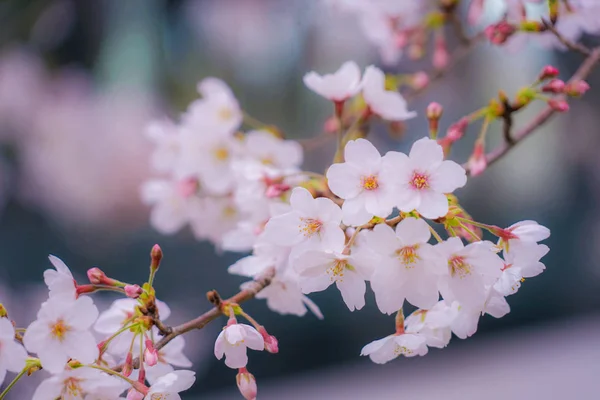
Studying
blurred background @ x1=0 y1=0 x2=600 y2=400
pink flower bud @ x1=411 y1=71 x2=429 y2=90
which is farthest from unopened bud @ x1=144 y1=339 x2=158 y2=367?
blurred background @ x1=0 y1=0 x2=600 y2=400

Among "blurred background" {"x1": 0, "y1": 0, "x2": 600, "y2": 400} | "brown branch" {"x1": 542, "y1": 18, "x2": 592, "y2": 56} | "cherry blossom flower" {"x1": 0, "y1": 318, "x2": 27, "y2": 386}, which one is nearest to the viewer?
"cherry blossom flower" {"x1": 0, "y1": 318, "x2": 27, "y2": 386}

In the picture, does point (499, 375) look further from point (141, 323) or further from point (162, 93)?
point (141, 323)

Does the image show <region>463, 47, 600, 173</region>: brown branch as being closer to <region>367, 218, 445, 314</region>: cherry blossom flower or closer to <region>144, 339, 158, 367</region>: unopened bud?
<region>367, 218, 445, 314</region>: cherry blossom flower

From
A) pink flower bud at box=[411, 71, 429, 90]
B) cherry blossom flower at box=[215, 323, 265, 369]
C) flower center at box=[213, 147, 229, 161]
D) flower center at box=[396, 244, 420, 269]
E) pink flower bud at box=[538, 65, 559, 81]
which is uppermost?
pink flower bud at box=[411, 71, 429, 90]

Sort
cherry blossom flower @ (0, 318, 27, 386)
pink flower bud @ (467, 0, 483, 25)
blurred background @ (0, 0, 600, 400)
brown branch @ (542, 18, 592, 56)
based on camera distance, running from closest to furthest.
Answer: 1. cherry blossom flower @ (0, 318, 27, 386)
2. brown branch @ (542, 18, 592, 56)
3. pink flower bud @ (467, 0, 483, 25)
4. blurred background @ (0, 0, 600, 400)

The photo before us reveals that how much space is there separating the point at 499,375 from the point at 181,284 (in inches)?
54.2

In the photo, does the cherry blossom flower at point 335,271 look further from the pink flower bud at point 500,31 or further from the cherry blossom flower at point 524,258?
the pink flower bud at point 500,31

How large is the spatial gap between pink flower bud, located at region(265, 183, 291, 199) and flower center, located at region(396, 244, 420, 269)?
19cm

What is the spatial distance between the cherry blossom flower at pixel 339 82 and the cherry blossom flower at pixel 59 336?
1.11ft

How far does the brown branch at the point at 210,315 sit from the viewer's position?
48cm

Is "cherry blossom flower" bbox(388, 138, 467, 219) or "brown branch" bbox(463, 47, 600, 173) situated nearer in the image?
"cherry blossom flower" bbox(388, 138, 467, 219)

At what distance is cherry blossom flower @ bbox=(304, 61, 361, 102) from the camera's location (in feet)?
2.05

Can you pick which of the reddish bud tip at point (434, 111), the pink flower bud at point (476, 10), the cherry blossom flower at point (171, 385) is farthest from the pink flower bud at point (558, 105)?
the cherry blossom flower at point (171, 385)

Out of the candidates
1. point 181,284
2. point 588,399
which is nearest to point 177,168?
point 181,284
